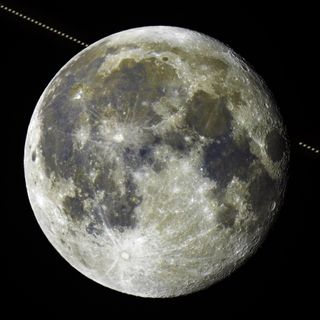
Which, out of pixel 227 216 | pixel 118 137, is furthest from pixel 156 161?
pixel 227 216

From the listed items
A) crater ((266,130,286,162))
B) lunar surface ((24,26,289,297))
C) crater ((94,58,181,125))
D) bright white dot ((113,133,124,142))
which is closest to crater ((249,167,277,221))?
lunar surface ((24,26,289,297))

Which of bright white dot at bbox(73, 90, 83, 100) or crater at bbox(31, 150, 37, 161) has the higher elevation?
bright white dot at bbox(73, 90, 83, 100)

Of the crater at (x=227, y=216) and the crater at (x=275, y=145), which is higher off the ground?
the crater at (x=275, y=145)

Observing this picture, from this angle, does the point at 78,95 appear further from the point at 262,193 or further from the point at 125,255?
the point at 262,193

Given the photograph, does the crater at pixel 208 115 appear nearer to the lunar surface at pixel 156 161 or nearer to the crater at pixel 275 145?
the lunar surface at pixel 156 161

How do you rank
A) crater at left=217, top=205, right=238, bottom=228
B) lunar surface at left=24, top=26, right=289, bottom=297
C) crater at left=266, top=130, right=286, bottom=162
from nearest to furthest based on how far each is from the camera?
lunar surface at left=24, top=26, right=289, bottom=297 → crater at left=217, top=205, right=238, bottom=228 → crater at left=266, top=130, right=286, bottom=162

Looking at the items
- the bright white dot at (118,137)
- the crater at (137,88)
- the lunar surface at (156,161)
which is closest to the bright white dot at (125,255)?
the lunar surface at (156,161)

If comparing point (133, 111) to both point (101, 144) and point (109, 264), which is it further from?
point (109, 264)

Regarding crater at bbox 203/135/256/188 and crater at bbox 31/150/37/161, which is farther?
crater at bbox 31/150/37/161

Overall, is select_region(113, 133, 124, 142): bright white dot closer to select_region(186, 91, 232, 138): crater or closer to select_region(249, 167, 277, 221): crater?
select_region(186, 91, 232, 138): crater
